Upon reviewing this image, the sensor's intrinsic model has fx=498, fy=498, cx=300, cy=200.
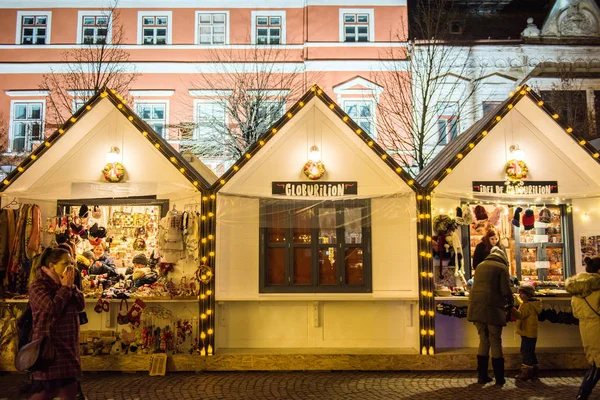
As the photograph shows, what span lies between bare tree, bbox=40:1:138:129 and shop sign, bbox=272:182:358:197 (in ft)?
45.5

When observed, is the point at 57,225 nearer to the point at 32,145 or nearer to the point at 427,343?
the point at 427,343

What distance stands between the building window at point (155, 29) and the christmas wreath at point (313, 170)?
1692cm

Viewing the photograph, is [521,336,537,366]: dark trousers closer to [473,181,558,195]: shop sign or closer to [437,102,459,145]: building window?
[473,181,558,195]: shop sign

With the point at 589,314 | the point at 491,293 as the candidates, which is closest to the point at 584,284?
the point at 589,314

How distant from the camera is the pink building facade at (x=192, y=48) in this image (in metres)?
21.6

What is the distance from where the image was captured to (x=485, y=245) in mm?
8625

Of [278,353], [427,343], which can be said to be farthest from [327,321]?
[427,343]

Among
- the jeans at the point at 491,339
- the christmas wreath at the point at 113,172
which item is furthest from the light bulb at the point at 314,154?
the jeans at the point at 491,339

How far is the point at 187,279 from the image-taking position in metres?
8.71

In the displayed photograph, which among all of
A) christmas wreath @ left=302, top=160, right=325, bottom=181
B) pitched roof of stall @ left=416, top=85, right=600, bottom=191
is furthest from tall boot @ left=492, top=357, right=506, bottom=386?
christmas wreath @ left=302, top=160, right=325, bottom=181

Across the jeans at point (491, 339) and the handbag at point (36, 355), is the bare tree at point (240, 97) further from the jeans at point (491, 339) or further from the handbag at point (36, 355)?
the handbag at point (36, 355)

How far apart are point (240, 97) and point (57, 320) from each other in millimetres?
16731

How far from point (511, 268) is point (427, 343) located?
268cm

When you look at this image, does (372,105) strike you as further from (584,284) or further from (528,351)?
(584,284)
